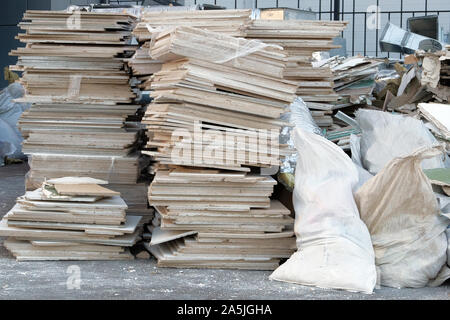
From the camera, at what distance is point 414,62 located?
8594 mm

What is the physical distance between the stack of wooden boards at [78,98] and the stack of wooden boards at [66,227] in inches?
37.2

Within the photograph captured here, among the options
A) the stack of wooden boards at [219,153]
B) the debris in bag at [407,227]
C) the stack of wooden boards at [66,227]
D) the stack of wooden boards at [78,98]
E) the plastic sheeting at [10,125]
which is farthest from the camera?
the plastic sheeting at [10,125]

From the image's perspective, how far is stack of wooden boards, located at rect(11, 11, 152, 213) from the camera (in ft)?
19.6

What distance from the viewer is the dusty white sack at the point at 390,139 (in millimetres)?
5629

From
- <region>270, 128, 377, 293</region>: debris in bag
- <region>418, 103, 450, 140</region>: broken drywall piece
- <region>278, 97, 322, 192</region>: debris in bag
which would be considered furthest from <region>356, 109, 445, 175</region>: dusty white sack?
<region>270, 128, 377, 293</region>: debris in bag

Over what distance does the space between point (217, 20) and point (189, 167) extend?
1197 mm

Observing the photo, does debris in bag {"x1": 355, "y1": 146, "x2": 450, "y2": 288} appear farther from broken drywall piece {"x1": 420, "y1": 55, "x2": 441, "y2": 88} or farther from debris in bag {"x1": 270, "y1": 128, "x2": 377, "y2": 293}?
broken drywall piece {"x1": 420, "y1": 55, "x2": 441, "y2": 88}

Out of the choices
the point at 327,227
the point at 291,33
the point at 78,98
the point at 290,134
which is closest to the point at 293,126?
the point at 290,134

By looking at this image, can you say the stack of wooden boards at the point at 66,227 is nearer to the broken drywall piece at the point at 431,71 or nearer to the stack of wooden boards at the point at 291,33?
the stack of wooden boards at the point at 291,33

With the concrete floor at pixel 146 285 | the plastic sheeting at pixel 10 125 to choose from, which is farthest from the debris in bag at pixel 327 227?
the plastic sheeting at pixel 10 125

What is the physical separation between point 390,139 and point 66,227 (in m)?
2.64

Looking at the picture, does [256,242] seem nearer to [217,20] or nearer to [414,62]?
[217,20]

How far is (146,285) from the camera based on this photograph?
4367mm

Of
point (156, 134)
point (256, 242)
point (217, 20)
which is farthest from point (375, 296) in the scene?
point (217, 20)
